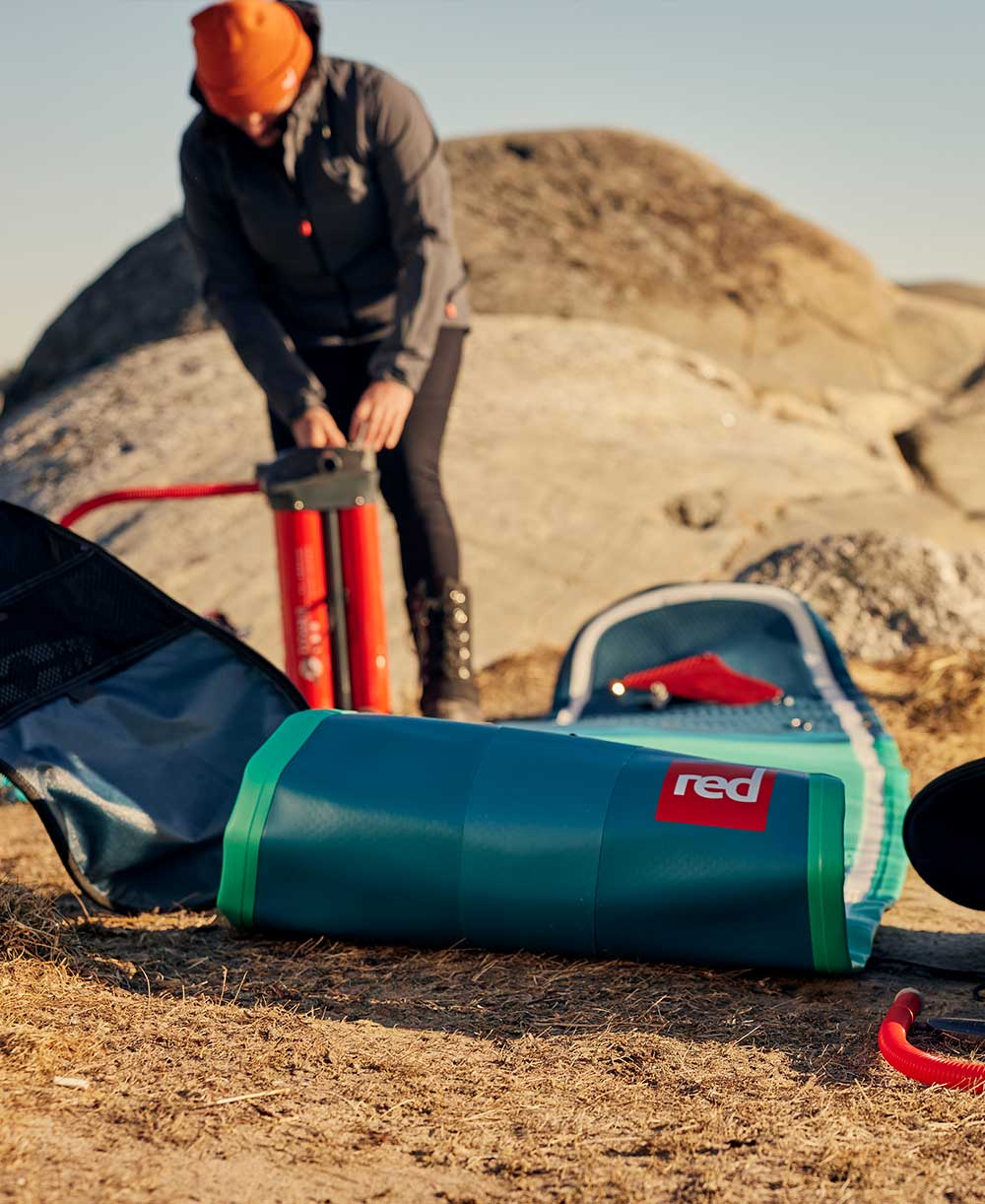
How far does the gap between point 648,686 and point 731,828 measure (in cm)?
236

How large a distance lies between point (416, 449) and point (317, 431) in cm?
33

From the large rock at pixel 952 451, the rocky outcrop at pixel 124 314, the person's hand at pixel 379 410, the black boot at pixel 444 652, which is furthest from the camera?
the rocky outcrop at pixel 124 314

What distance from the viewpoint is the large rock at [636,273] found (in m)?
11.3

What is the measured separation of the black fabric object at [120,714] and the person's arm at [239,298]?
3.00 ft

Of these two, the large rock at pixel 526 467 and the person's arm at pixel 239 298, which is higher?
the person's arm at pixel 239 298

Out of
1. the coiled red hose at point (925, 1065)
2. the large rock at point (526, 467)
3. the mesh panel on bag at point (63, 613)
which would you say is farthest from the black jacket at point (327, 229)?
the coiled red hose at point (925, 1065)

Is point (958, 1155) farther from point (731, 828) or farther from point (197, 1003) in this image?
point (197, 1003)

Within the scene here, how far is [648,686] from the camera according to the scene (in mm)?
4746

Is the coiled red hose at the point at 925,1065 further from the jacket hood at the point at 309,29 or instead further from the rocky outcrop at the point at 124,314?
the rocky outcrop at the point at 124,314

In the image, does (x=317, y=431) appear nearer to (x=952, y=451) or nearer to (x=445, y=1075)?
(x=445, y=1075)

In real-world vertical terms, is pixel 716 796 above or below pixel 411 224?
below

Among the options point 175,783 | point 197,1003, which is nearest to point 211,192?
point 175,783

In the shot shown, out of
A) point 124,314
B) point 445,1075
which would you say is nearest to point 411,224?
point 445,1075

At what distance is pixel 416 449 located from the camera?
408 centimetres
